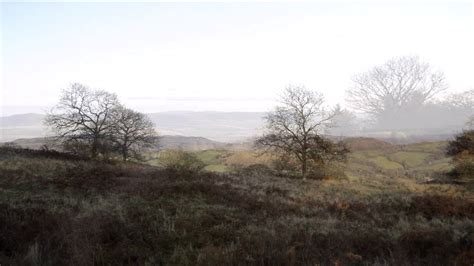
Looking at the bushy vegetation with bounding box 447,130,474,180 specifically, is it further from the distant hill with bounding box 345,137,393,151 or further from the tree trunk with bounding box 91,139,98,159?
the tree trunk with bounding box 91,139,98,159

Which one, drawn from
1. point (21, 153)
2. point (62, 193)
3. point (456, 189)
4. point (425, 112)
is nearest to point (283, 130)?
point (456, 189)

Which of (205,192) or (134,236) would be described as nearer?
(134,236)

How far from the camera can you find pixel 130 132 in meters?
28.1

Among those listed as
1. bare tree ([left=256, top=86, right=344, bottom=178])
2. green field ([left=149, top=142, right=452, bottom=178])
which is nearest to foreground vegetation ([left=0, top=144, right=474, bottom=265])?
bare tree ([left=256, top=86, right=344, bottom=178])

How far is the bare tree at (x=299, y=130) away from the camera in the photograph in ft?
73.4

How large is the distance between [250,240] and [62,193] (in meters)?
7.38

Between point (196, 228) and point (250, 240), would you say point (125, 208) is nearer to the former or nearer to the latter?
point (196, 228)

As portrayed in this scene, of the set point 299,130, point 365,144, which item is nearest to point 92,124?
point 299,130

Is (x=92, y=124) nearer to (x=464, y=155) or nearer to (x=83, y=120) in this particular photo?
(x=83, y=120)

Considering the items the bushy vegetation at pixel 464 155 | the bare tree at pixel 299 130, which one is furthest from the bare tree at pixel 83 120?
the bushy vegetation at pixel 464 155

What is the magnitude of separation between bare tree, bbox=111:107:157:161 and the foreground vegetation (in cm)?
1252

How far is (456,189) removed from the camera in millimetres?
18812

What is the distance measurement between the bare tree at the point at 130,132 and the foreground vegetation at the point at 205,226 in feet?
41.1

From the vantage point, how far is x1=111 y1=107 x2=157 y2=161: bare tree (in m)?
27.5
